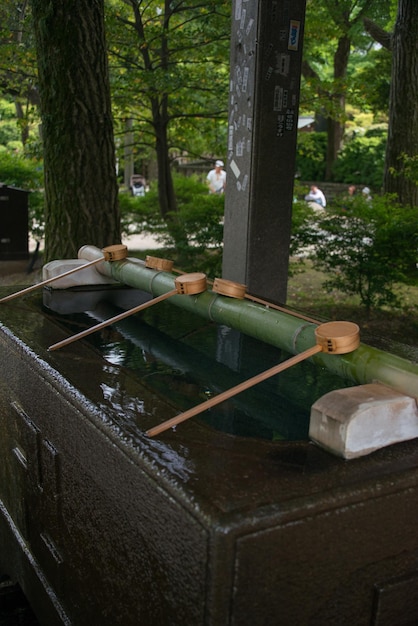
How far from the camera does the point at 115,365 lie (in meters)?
1.94

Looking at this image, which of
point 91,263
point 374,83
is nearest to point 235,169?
point 91,263

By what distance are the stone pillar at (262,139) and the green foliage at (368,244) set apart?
180cm

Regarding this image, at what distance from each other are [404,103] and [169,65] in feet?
10.3

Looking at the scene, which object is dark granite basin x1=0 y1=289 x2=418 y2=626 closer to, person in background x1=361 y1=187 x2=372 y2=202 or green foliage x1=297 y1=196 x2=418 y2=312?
green foliage x1=297 y1=196 x2=418 y2=312

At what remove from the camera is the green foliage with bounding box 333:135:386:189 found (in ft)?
68.5

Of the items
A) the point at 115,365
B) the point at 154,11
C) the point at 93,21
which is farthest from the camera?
the point at 154,11

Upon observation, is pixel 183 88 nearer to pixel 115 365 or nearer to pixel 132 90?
pixel 132 90

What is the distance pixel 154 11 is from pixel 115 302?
7.26 m

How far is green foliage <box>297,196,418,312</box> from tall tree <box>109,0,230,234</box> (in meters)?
2.15

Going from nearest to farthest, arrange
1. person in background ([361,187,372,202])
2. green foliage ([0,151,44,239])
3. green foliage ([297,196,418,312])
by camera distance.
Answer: green foliage ([297,196,418,312]) → person in background ([361,187,372,202]) → green foliage ([0,151,44,239])

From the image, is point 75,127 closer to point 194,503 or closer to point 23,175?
point 194,503

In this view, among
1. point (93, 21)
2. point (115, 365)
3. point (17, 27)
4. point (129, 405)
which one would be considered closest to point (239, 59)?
point (93, 21)

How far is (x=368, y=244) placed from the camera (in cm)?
635

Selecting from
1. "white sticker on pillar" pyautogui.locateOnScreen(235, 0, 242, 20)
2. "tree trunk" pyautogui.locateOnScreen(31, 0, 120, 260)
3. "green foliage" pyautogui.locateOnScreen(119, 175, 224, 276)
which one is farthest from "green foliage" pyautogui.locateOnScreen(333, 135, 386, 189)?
"white sticker on pillar" pyautogui.locateOnScreen(235, 0, 242, 20)
